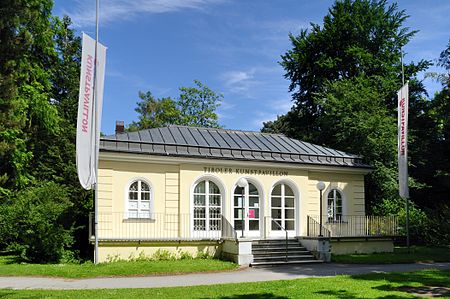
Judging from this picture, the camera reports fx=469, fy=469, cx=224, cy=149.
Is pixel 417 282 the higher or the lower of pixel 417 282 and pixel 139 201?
the lower

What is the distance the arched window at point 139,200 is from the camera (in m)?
18.1

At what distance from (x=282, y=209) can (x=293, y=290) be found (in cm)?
1001

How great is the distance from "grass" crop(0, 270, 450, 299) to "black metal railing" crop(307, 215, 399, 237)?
8246 millimetres

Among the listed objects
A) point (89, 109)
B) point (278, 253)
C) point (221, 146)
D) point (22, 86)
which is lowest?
point (278, 253)

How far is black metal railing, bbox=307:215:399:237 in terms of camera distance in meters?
20.9

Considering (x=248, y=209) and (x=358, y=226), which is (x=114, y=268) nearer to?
(x=248, y=209)

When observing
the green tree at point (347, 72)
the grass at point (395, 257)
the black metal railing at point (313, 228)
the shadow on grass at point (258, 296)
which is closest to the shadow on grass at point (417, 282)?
the shadow on grass at point (258, 296)

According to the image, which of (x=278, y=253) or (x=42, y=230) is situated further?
(x=278, y=253)

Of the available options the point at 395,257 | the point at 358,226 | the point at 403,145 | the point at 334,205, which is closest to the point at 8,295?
the point at 395,257

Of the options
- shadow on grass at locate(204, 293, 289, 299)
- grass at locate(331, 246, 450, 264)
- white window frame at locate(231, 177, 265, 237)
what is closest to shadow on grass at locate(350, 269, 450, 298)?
shadow on grass at locate(204, 293, 289, 299)

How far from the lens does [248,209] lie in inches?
790

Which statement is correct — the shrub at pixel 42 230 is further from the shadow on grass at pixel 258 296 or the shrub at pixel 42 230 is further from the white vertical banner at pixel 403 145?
the white vertical banner at pixel 403 145

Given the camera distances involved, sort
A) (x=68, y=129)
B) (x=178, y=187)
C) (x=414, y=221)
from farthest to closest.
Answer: (x=68, y=129)
(x=414, y=221)
(x=178, y=187)

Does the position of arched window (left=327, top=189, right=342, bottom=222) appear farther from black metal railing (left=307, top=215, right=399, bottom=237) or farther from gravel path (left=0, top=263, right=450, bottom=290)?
gravel path (left=0, top=263, right=450, bottom=290)
